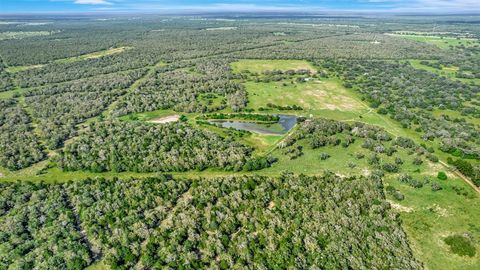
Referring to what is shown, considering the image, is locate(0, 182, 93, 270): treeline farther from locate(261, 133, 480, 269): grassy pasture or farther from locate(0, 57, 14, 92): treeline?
locate(0, 57, 14, 92): treeline

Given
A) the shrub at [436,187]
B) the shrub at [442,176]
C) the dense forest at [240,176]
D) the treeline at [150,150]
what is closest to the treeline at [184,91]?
the dense forest at [240,176]

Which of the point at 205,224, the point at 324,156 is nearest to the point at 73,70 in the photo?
the point at 324,156

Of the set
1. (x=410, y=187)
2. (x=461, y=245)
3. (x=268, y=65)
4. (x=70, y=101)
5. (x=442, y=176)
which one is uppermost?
(x=268, y=65)

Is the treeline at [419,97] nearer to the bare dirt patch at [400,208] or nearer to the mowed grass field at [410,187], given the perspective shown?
the mowed grass field at [410,187]

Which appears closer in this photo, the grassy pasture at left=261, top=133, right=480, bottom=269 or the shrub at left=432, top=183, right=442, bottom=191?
Answer: the grassy pasture at left=261, top=133, right=480, bottom=269

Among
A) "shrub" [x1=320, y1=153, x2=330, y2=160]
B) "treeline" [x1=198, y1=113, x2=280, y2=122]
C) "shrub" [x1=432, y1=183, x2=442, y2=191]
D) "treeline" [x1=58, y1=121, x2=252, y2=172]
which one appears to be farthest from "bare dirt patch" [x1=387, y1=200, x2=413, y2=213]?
"treeline" [x1=198, y1=113, x2=280, y2=122]

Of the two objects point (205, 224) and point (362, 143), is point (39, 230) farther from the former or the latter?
point (362, 143)
